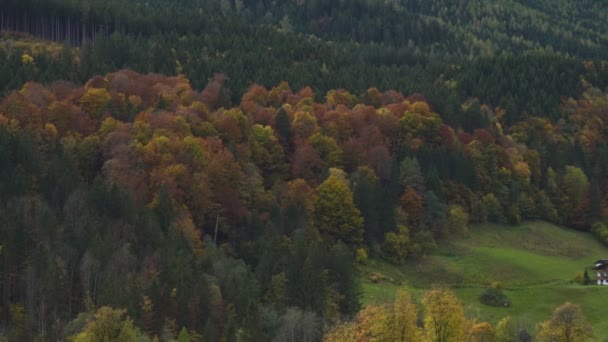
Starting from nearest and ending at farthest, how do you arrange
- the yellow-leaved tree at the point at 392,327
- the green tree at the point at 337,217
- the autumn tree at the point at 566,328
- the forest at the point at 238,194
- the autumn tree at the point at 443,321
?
the autumn tree at the point at 566,328
the yellow-leaved tree at the point at 392,327
the autumn tree at the point at 443,321
the forest at the point at 238,194
the green tree at the point at 337,217

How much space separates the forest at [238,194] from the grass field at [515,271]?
3.21 m

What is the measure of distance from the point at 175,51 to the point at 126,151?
240 ft

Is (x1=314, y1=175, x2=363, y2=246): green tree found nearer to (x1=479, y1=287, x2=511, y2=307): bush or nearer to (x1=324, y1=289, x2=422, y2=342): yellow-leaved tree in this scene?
(x1=479, y1=287, x2=511, y2=307): bush

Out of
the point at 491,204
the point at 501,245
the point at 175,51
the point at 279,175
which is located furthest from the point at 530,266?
the point at 175,51

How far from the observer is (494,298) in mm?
123000

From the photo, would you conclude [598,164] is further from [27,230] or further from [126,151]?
[27,230]

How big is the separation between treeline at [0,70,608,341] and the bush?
1889cm

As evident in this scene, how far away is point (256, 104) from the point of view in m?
167

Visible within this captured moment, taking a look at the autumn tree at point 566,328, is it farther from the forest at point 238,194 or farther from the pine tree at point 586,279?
the pine tree at point 586,279

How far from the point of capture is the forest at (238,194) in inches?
3647

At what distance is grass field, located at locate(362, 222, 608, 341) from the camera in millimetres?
119750

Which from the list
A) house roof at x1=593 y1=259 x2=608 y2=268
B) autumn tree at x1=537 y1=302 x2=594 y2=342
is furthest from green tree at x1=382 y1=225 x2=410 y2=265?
autumn tree at x1=537 y1=302 x2=594 y2=342

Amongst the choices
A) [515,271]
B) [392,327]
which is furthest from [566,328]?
[515,271]

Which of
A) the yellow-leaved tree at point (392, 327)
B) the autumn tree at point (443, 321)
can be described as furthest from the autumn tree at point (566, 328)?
the yellow-leaved tree at point (392, 327)
